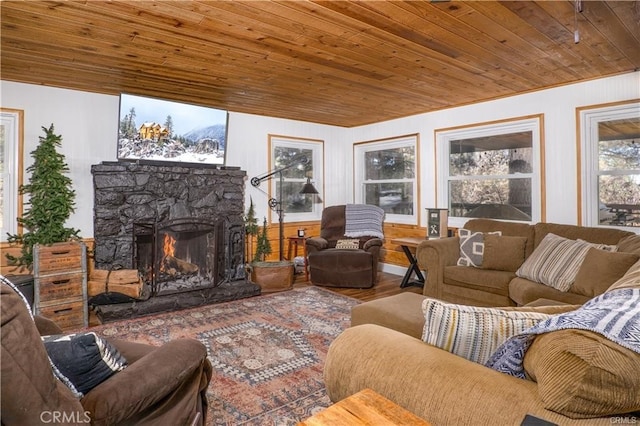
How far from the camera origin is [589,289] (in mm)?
2586

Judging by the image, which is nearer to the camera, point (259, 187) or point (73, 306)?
point (73, 306)

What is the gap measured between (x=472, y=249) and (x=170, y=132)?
3557mm

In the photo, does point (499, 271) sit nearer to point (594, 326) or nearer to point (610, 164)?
point (610, 164)

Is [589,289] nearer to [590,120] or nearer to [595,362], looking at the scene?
[590,120]

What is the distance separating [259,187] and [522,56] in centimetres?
348

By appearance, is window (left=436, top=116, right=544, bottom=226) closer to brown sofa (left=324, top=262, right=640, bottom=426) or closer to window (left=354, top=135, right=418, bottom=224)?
window (left=354, top=135, right=418, bottom=224)

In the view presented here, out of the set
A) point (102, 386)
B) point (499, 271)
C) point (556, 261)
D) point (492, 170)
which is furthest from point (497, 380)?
point (492, 170)

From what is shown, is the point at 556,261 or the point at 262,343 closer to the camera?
the point at 262,343

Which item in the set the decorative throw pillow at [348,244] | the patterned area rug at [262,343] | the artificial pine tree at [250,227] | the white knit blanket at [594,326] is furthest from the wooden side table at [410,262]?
the white knit blanket at [594,326]

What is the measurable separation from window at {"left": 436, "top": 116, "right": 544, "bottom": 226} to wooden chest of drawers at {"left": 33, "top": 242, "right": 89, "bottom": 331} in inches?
167

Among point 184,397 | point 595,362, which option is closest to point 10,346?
point 184,397

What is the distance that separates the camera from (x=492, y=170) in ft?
14.5

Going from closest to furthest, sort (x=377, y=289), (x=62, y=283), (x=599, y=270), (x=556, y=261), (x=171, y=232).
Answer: (x=599, y=270) < (x=556, y=261) < (x=62, y=283) < (x=171, y=232) < (x=377, y=289)

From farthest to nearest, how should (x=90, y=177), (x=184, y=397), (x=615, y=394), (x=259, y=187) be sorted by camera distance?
(x=259, y=187), (x=90, y=177), (x=184, y=397), (x=615, y=394)
